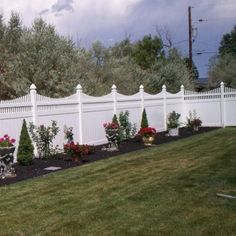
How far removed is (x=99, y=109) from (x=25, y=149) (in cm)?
468

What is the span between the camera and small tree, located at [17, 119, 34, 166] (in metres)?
11.5

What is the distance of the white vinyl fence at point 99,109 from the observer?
39.6ft

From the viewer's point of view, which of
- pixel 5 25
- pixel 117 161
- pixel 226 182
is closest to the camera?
pixel 226 182

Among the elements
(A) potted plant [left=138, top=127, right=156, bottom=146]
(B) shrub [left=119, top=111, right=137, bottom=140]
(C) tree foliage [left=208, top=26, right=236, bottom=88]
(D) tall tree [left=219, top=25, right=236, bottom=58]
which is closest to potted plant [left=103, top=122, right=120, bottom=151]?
(B) shrub [left=119, top=111, right=137, bottom=140]

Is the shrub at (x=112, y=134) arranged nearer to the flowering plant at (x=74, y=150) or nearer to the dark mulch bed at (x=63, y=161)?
the dark mulch bed at (x=63, y=161)

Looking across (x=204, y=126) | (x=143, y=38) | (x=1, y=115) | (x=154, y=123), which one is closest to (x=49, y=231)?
(x=1, y=115)

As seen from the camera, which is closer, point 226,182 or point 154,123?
point 226,182

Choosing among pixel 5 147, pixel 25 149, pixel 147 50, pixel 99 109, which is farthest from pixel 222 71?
pixel 5 147

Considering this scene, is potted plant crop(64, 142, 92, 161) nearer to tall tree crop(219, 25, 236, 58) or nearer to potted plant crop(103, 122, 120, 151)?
potted plant crop(103, 122, 120, 151)

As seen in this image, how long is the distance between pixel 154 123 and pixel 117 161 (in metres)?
8.16

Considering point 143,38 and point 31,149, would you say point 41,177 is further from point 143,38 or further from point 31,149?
point 143,38

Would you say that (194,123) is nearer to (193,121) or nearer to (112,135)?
(193,121)

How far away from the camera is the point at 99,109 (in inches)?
625

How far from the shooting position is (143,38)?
140 feet
